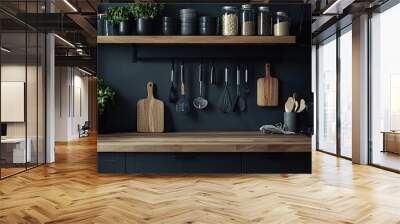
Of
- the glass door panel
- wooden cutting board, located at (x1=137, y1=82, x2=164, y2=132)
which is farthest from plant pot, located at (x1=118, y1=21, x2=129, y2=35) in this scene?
the glass door panel

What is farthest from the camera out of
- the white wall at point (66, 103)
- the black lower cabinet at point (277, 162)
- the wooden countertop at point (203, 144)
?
the white wall at point (66, 103)

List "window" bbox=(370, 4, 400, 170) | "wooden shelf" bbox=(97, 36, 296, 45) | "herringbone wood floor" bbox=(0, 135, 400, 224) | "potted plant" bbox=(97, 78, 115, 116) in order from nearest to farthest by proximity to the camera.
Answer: "herringbone wood floor" bbox=(0, 135, 400, 224) < "wooden shelf" bbox=(97, 36, 296, 45) < "potted plant" bbox=(97, 78, 115, 116) < "window" bbox=(370, 4, 400, 170)

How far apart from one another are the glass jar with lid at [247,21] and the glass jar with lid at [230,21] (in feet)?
0.20

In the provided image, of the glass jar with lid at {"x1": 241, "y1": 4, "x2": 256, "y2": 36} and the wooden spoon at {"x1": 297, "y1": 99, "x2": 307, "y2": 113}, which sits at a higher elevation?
the glass jar with lid at {"x1": 241, "y1": 4, "x2": 256, "y2": 36}

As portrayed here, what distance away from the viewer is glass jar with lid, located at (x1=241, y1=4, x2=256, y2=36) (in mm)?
3717

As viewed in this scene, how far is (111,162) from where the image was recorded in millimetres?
3586

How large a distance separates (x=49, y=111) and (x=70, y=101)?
6050 mm

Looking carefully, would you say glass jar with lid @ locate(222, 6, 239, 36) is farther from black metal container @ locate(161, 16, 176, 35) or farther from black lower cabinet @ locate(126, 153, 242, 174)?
black lower cabinet @ locate(126, 153, 242, 174)

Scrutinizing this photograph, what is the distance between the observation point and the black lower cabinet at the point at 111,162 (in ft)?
11.7

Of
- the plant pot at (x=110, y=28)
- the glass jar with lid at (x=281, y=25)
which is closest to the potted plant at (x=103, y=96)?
the plant pot at (x=110, y=28)

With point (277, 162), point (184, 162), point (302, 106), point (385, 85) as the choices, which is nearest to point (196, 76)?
point (184, 162)

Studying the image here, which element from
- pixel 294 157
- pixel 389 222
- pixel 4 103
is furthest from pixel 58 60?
pixel 389 222

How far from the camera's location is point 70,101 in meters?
11.5

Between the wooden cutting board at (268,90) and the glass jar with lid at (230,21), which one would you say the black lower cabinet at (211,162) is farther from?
the glass jar with lid at (230,21)
